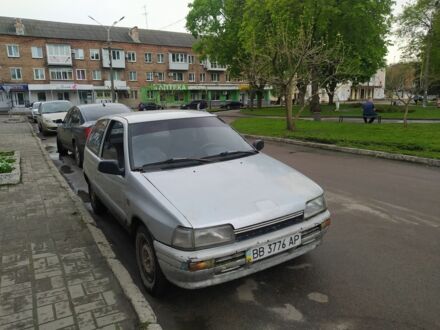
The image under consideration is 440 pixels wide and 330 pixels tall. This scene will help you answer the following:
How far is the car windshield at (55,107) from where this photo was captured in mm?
17688

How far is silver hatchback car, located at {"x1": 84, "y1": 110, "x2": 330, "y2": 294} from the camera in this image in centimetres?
284

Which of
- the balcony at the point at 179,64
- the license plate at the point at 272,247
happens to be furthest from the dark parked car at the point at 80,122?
the balcony at the point at 179,64

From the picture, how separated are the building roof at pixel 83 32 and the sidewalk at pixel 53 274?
166 feet

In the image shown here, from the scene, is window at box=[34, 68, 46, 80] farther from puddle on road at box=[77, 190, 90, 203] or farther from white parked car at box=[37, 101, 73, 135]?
puddle on road at box=[77, 190, 90, 203]

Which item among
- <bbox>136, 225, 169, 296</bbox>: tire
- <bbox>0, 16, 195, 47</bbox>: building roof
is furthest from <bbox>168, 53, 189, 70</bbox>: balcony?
<bbox>136, 225, 169, 296</bbox>: tire

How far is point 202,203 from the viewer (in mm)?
3000

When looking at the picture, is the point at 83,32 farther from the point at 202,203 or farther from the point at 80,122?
the point at 202,203

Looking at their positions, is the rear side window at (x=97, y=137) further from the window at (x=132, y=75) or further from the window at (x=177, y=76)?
the window at (x=177, y=76)

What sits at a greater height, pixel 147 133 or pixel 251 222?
pixel 147 133

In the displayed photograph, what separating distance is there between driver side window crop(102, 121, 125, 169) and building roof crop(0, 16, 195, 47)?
51573 mm

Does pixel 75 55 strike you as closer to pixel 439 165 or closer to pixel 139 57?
pixel 139 57

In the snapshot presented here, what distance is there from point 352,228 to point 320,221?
1.62m

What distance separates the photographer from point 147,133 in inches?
166

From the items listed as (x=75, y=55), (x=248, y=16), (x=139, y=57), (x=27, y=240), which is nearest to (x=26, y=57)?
(x=75, y=55)
